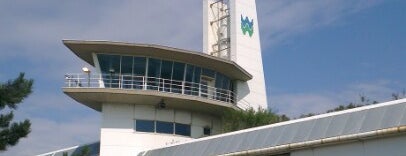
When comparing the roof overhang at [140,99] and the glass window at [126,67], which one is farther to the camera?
the glass window at [126,67]

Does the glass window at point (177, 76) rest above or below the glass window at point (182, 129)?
above

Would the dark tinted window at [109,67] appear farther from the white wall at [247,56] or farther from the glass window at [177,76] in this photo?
the white wall at [247,56]

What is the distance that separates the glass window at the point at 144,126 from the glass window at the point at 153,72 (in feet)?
7.45

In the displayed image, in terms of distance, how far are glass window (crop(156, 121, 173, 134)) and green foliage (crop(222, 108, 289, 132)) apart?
3.35 m

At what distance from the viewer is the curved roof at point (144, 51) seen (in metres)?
34.5

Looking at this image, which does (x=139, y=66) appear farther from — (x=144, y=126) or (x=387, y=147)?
(x=387, y=147)

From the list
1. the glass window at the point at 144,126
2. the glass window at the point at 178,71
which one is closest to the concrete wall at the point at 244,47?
the glass window at the point at 178,71

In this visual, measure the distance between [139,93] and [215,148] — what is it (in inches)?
336

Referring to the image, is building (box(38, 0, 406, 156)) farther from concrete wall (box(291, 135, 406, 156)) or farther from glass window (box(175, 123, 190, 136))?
concrete wall (box(291, 135, 406, 156))

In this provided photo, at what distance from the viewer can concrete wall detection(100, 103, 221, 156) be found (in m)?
35.3

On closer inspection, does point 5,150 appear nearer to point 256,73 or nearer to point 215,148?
point 215,148

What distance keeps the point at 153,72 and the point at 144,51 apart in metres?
1.53

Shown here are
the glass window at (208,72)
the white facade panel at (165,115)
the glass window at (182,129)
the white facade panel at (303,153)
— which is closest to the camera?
the white facade panel at (303,153)

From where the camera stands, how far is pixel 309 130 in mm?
23078
